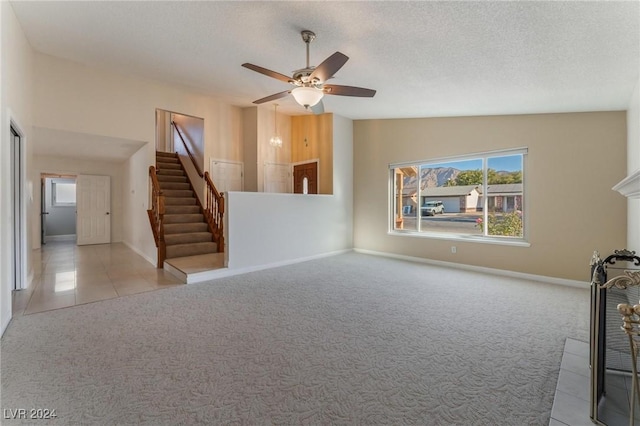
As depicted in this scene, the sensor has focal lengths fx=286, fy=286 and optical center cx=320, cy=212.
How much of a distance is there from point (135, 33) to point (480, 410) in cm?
508

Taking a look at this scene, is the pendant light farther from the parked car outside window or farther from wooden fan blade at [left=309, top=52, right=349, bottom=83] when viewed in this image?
wooden fan blade at [left=309, top=52, right=349, bottom=83]

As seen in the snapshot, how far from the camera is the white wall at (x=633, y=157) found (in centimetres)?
319

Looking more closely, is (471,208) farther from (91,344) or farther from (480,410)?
(91,344)

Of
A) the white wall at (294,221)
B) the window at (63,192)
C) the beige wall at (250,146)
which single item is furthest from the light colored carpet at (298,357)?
the window at (63,192)

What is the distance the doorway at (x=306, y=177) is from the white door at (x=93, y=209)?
602 cm

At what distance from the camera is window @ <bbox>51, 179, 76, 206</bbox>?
9939 mm

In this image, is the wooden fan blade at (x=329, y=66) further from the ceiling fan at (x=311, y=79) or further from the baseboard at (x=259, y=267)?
the baseboard at (x=259, y=267)

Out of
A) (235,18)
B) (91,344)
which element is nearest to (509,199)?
(235,18)

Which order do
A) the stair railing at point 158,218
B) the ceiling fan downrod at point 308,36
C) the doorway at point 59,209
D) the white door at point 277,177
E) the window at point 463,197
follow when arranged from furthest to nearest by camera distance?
the doorway at point 59,209 → the white door at point 277,177 → the stair railing at point 158,218 → the window at point 463,197 → the ceiling fan downrod at point 308,36

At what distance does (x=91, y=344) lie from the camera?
247 cm

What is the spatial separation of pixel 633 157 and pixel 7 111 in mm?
7040

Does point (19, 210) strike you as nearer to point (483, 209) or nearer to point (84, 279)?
point (84, 279)

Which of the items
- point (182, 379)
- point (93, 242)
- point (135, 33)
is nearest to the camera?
point (182, 379)

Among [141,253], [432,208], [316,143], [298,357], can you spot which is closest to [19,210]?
[141,253]
